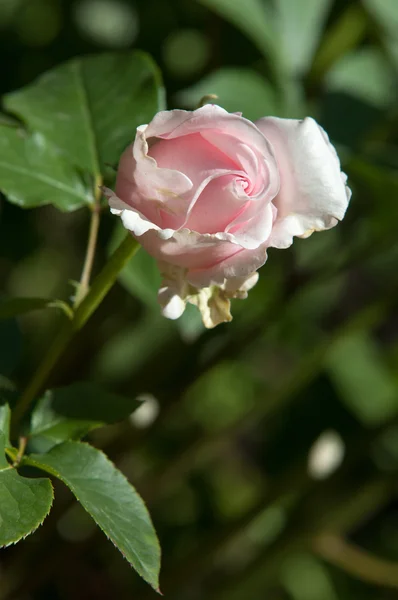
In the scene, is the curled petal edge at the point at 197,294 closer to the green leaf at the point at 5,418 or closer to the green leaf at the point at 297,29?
the green leaf at the point at 5,418

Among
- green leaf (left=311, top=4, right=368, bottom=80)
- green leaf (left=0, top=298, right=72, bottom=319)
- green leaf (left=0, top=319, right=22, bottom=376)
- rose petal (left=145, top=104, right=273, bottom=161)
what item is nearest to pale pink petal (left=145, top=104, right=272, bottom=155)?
rose petal (left=145, top=104, right=273, bottom=161)

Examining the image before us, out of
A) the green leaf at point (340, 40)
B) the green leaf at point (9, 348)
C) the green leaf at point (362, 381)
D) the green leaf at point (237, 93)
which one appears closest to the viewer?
the green leaf at point (9, 348)

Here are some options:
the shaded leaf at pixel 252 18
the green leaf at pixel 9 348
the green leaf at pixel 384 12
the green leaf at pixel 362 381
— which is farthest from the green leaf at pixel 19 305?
the green leaf at pixel 362 381

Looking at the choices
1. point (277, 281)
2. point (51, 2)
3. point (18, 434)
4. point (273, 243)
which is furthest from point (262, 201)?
point (51, 2)

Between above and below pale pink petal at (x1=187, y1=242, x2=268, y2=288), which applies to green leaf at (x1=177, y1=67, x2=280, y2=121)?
below

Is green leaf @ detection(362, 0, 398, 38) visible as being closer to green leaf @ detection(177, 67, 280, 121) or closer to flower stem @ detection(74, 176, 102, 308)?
green leaf @ detection(177, 67, 280, 121)

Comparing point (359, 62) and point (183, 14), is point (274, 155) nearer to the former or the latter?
point (359, 62)

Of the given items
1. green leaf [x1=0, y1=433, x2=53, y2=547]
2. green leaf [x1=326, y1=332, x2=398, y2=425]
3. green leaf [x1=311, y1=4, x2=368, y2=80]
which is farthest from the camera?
green leaf [x1=326, y1=332, x2=398, y2=425]
